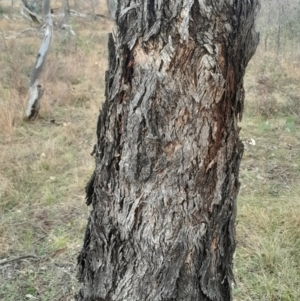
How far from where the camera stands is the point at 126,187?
120cm

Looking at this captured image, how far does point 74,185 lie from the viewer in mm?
3648

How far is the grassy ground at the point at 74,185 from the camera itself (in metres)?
2.46

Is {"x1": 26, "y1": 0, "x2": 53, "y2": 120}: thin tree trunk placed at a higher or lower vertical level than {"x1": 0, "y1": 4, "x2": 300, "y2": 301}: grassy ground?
higher

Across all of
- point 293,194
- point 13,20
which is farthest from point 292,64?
point 13,20

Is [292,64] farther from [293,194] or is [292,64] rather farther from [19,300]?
[19,300]

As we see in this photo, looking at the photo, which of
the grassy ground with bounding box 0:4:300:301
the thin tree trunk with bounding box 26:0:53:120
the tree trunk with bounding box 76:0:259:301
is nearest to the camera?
the tree trunk with bounding box 76:0:259:301

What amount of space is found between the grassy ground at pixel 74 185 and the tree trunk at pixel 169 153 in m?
Result: 1.20

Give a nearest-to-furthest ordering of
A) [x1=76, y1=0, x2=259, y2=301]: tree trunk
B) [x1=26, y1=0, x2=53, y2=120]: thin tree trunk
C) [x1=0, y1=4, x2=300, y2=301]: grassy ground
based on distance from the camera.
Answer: [x1=76, y1=0, x2=259, y2=301]: tree trunk
[x1=0, y1=4, x2=300, y2=301]: grassy ground
[x1=26, y1=0, x2=53, y2=120]: thin tree trunk

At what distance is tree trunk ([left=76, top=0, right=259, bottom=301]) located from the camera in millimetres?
1070

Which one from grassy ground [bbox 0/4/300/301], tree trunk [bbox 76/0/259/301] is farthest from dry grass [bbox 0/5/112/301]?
tree trunk [bbox 76/0/259/301]

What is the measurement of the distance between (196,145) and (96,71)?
673 cm

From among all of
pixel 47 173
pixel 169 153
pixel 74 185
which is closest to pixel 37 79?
pixel 47 173

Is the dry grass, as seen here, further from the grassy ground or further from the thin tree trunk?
the thin tree trunk

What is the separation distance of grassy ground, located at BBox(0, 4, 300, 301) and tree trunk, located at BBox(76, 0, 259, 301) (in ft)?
3.94
